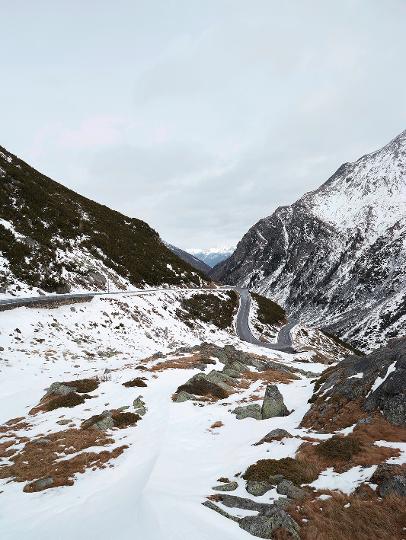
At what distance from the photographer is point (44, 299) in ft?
119

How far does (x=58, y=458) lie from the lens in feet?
43.8

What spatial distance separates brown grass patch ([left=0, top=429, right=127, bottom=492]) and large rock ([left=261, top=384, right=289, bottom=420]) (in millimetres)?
6364

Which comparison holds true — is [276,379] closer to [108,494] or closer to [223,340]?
[108,494]

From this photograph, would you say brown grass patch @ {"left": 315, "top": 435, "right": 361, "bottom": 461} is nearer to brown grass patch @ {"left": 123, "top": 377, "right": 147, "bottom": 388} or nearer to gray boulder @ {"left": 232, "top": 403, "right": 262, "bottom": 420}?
gray boulder @ {"left": 232, "top": 403, "right": 262, "bottom": 420}

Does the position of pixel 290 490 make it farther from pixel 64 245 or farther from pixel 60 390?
pixel 64 245

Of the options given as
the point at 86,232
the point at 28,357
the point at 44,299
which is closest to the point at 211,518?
the point at 28,357

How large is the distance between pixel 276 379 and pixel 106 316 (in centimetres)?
2287

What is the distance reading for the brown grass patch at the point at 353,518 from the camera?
752 cm

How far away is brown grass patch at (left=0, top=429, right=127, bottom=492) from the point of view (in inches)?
468

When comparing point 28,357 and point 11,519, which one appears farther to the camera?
point 28,357

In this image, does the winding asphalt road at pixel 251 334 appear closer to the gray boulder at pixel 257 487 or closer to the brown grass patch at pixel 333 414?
the brown grass patch at pixel 333 414

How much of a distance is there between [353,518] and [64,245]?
166 ft

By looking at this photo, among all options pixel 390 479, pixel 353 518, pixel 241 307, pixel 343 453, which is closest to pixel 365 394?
pixel 343 453

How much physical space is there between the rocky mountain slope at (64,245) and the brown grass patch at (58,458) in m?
27.2
